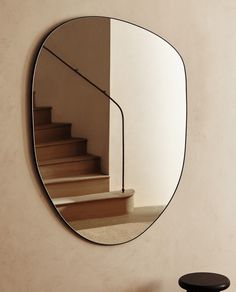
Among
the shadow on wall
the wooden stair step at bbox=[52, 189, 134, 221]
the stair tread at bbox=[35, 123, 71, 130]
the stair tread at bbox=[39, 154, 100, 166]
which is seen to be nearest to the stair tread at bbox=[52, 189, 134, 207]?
the wooden stair step at bbox=[52, 189, 134, 221]

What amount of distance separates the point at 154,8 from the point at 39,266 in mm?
1052

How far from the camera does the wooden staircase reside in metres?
1.98

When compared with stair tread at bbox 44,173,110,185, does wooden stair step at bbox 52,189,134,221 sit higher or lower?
lower

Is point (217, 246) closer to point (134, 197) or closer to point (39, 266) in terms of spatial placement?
point (134, 197)

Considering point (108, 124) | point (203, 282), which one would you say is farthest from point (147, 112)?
point (203, 282)

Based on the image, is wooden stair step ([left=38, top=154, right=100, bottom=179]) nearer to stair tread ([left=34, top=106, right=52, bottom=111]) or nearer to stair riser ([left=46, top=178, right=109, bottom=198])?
stair riser ([left=46, top=178, right=109, bottom=198])

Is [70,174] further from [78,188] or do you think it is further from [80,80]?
[80,80]

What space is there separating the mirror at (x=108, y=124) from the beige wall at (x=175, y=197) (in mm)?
46

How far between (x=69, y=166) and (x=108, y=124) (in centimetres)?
22

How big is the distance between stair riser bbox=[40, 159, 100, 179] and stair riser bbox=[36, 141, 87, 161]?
1.3 inches

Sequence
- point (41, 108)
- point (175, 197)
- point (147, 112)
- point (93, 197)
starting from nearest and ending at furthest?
1. point (41, 108)
2. point (93, 197)
3. point (147, 112)
4. point (175, 197)

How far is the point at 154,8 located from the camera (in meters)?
2.23

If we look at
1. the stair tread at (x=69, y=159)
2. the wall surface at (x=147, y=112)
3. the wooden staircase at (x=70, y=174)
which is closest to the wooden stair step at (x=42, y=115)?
the wooden staircase at (x=70, y=174)

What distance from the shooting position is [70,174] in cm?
205
